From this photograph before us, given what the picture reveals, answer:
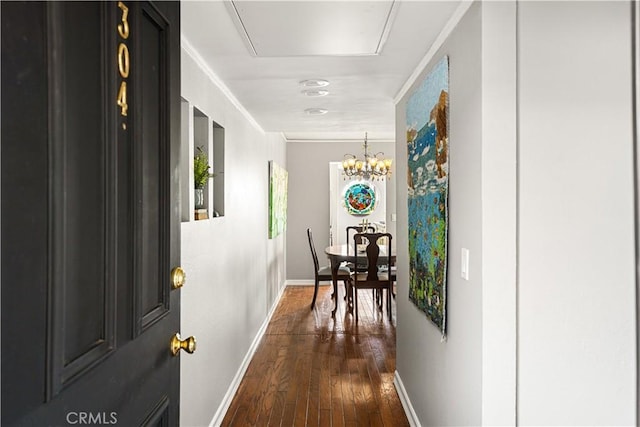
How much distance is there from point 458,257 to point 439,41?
1006 mm

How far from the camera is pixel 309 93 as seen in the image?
124 inches

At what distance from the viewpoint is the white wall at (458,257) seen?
5.37 ft

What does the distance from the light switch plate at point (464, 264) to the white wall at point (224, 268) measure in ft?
4.20

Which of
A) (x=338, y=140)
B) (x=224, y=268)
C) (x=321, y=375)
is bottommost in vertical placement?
(x=321, y=375)

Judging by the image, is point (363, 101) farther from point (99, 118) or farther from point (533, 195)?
point (99, 118)

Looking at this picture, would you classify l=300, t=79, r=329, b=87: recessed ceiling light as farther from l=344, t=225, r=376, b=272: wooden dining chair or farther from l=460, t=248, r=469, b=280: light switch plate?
l=344, t=225, r=376, b=272: wooden dining chair

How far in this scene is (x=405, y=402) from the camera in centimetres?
304

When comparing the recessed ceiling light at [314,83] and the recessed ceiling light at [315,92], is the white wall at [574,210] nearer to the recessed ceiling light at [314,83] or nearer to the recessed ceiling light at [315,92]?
the recessed ceiling light at [314,83]

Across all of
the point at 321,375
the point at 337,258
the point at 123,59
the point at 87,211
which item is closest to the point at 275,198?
the point at 337,258

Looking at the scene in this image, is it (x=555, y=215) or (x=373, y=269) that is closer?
(x=555, y=215)

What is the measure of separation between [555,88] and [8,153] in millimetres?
1647

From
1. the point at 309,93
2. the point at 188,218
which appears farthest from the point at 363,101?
the point at 188,218

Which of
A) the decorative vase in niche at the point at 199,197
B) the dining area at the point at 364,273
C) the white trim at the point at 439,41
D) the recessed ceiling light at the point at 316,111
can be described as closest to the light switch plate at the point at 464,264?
the white trim at the point at 439,41

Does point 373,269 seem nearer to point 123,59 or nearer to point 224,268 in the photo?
point 224,268
